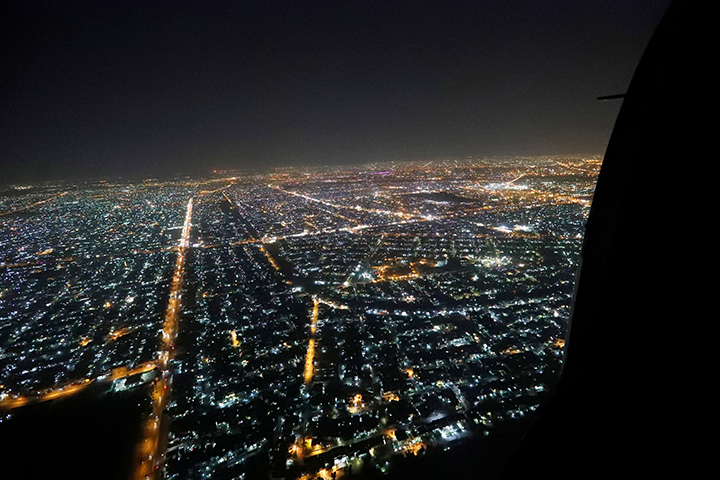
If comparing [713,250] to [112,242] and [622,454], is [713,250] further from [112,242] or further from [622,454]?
[112,242]

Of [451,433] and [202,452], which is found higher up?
[451,433]

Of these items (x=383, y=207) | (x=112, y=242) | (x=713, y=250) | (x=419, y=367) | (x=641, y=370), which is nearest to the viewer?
(x=713, y=250)

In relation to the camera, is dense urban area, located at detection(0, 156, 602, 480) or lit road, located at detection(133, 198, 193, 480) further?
dense urban area, located at detection(0, 156, 602, 480)

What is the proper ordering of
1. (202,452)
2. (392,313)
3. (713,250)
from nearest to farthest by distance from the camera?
(713,250) → (202,452) → (392,313)

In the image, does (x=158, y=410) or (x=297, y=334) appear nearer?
(x=158, y=410)

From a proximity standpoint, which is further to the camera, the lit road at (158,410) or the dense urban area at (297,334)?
the dense urban area at (297,334)

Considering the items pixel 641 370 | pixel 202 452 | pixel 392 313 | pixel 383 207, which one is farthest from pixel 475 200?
pixel 641 370

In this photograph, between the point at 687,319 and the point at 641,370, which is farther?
the point at 641,370

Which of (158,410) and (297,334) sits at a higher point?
(297,334)
